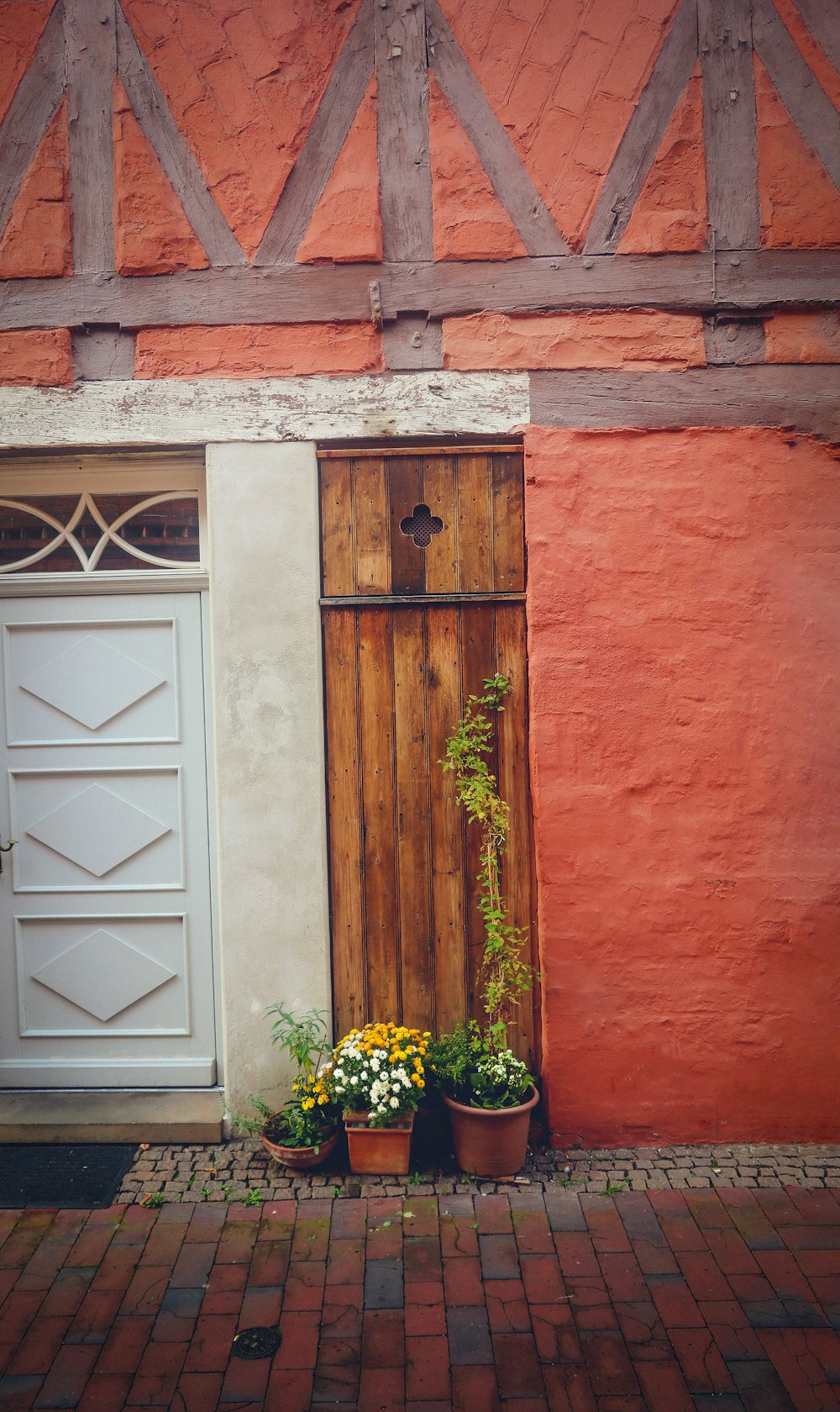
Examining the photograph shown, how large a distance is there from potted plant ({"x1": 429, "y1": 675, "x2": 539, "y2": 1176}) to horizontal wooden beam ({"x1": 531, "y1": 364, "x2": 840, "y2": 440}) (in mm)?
1231

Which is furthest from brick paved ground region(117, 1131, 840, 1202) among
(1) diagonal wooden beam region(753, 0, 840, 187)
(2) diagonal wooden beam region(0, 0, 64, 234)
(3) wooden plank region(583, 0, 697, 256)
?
(1) diagonal wooden beam region(753, 0, 840, 187)

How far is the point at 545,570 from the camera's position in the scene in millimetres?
3748

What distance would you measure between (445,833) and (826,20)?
3859 mm

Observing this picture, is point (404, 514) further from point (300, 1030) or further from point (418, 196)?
point (300, 1030)

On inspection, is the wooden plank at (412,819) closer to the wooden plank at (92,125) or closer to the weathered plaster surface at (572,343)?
the weathered plaster surface at (572,343)

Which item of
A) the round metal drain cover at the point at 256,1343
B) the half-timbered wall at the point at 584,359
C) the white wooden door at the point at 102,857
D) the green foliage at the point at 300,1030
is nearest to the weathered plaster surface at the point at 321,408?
the half-timbered wall at the point at 584,359

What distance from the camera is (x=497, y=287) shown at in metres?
3.74

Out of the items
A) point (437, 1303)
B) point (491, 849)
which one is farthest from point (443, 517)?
point (437, 1303)

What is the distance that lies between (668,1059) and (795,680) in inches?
68.8

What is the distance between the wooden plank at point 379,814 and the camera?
3.85 meters

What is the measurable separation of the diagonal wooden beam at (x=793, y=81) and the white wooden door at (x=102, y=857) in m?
3.54

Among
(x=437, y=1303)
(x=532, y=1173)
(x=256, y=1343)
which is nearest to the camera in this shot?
(x=256, y=1343)

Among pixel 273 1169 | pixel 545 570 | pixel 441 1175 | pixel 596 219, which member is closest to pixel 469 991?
pixel 441 1175

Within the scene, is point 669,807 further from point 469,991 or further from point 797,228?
point 797,228
